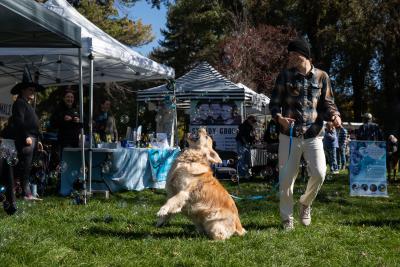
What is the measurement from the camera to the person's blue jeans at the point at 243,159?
41.7ft

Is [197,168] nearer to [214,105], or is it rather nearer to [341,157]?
[214,105]

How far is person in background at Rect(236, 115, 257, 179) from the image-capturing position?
12.7 meters

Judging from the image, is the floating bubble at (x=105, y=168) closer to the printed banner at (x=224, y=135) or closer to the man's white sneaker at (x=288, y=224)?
the man's white sneaker at (x=288, y=224)

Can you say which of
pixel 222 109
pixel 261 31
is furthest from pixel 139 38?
pixel 222 109

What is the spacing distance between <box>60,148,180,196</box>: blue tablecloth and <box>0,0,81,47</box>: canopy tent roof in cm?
294

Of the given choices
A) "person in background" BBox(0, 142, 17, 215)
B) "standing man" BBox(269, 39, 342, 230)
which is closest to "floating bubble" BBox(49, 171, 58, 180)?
"person in background" BBox(0, 142, 17, 215)

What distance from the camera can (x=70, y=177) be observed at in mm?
9219

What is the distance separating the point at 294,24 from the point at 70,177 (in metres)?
27.3

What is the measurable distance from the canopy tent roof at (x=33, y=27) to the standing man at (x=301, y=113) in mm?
2528

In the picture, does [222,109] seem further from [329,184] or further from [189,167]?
[189,167]

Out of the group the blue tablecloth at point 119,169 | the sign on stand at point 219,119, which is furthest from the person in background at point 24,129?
the sign on stand at point 219,119

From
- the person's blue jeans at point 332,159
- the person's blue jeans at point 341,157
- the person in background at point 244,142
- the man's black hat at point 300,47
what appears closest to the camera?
the man's black hat at point 300,47

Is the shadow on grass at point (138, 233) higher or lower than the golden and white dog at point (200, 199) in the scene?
lower

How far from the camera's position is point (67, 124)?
939 cm
